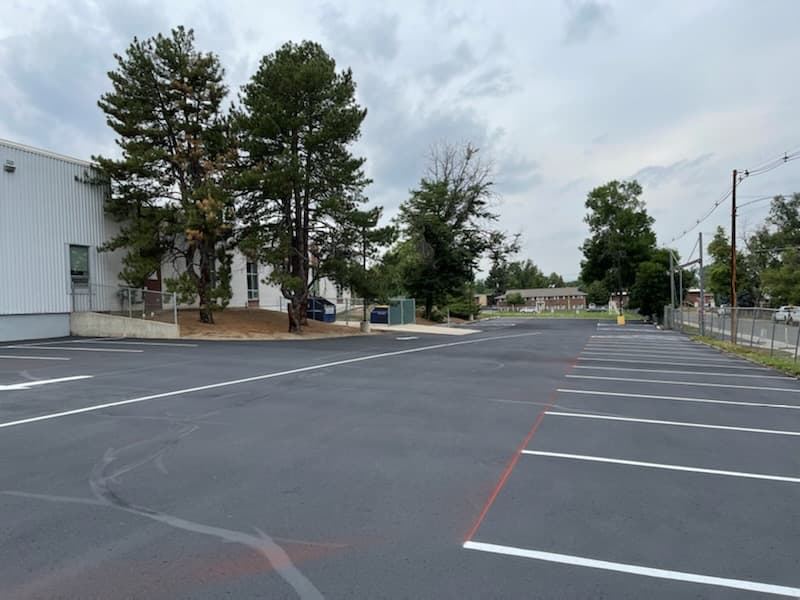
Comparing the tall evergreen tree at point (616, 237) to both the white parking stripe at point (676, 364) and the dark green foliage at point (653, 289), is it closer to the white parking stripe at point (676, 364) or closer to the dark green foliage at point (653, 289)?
the dark green foliage at point (653, 289)

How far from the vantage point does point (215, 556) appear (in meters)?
3.25

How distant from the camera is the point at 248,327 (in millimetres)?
24391

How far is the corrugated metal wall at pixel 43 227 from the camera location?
62.3 ft

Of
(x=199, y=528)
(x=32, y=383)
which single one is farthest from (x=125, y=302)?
(x=199, y=528)

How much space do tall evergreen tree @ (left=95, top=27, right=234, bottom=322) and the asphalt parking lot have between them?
517 inches

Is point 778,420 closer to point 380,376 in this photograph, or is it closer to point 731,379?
point 731,379

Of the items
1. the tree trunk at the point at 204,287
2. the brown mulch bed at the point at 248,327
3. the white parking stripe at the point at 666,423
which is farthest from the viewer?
the tree trunk at the point at 204,287

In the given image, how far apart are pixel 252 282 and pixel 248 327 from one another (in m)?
10.9

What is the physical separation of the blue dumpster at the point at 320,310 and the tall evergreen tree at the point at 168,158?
11.1 meters

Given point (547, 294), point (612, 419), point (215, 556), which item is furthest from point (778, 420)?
point (547, 294)

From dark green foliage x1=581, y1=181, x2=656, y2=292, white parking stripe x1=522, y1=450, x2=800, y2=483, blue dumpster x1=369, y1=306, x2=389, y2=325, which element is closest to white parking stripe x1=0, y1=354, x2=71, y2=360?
white parking stripe x1=522, y1=450, x2=800, y2=483

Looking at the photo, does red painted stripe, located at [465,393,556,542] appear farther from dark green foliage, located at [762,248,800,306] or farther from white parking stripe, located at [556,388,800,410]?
dark green foliage, located at [762,248,800,306]

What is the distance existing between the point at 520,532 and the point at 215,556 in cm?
215

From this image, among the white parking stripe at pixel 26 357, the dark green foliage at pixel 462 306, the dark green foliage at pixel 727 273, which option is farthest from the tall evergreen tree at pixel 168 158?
the dark green foliage at pixel 727 273
